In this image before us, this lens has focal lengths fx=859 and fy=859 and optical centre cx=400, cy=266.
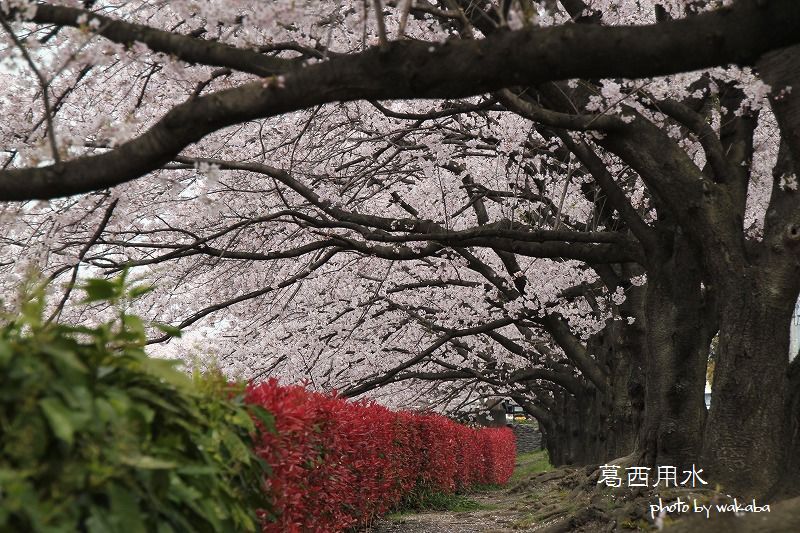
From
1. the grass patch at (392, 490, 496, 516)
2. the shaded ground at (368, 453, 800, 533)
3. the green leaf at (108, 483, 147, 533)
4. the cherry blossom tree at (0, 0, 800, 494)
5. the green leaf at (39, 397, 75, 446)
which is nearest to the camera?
the green leaf at (39, 397, 75, 446)

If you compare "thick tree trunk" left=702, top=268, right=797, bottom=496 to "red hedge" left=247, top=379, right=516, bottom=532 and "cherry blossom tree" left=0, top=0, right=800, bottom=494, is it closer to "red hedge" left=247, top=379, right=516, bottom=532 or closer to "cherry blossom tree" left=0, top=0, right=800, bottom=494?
"cherry blossom tree" left=0, top=0, right=800, bottom=494

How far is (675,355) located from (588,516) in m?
1.85

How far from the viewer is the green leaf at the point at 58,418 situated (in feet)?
8.55

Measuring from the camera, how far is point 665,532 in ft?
15.6

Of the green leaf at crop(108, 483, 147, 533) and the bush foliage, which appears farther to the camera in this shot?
the green leaf at crop(108, 483, 147, 533)

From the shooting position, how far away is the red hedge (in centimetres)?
619

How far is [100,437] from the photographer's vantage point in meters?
2.88

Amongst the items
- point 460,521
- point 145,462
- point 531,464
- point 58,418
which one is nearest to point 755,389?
point 145,462

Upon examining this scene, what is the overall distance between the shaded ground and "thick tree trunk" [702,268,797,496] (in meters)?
0.32

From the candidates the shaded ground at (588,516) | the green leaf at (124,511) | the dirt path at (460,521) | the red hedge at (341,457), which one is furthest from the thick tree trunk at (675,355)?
the green leaf at (124,511)

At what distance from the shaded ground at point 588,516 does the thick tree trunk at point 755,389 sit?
1.06ft

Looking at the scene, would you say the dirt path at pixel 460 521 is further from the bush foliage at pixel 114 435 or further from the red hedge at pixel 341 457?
the bush foliage at pixel 114 435

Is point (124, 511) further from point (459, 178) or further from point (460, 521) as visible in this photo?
point (460, 521)

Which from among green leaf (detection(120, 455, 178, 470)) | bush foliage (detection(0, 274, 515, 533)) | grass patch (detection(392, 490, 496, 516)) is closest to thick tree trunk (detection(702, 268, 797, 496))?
bush foliage (detection(0, 274, 515, 533))
